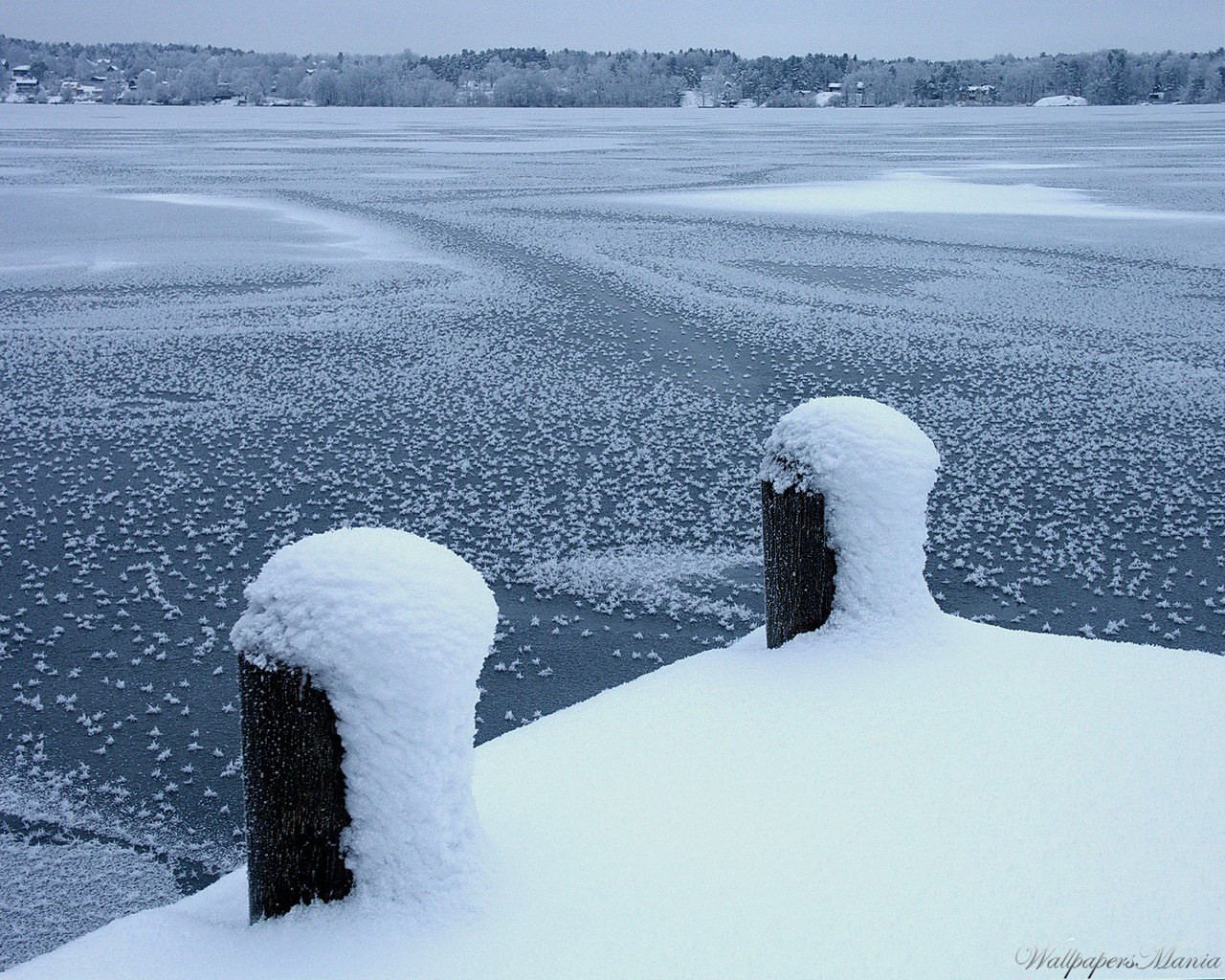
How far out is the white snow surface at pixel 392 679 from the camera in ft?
6.91

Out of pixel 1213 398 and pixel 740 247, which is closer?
pixel 1213 398

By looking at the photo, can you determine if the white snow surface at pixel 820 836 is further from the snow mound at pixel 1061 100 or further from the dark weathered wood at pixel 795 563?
the snow mound at pixel 1061 100

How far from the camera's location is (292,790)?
2.16m

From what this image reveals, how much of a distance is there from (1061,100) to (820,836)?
4614 inches

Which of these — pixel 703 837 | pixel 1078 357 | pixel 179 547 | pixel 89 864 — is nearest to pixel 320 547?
pixel 703 837

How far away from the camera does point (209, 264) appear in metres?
15.7

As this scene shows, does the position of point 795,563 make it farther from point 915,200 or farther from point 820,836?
point 915,200

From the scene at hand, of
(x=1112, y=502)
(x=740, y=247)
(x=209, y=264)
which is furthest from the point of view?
(x=740, y=247)

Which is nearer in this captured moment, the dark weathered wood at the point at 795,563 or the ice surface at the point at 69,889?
the dark weathered wood at the point at 795,563

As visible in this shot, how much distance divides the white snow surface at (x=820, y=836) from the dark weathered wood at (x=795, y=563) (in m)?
0.12

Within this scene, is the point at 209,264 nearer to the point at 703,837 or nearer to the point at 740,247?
the point at 740,247

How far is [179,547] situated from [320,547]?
4.38m

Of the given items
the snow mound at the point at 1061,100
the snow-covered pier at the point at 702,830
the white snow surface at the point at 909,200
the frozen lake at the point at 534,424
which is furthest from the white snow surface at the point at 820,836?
the snow mound at the point at 1061,100

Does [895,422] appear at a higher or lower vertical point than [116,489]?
higher
